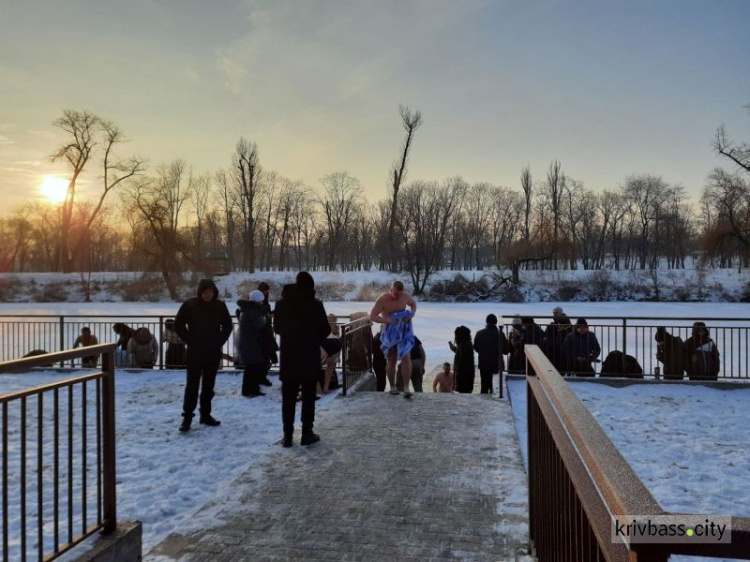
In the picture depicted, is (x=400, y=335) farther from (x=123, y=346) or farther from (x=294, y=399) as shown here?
(x=123, y=346)

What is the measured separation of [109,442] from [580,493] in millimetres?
3091

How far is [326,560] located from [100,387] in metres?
1.88

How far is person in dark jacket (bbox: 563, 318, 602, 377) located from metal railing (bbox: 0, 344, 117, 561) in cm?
883

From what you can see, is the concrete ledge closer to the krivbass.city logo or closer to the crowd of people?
the crowd of people

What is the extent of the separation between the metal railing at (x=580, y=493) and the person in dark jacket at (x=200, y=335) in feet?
16.0

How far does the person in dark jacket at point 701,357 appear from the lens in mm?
10438

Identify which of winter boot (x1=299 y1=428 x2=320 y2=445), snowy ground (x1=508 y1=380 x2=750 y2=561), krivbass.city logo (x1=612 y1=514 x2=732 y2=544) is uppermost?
krivbass.city logo (x1=612 y1=514 x2=732 y2=544)

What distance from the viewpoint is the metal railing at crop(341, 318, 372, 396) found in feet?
30.0

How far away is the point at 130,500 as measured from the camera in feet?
15.4

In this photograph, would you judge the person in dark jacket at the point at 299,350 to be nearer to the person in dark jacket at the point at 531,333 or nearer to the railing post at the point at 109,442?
the railing post at the point at 109,442

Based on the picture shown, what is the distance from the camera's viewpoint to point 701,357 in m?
10.5

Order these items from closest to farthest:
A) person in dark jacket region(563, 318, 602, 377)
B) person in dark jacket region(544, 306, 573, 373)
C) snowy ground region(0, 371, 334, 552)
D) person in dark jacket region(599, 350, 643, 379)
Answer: snowy ground region(0, 371, 334, 552), person in dark jacket region(599, 350, 643, 379), person in dark jacket region(563, 318, 602, 377), person in dark jacket region(544, 306, 573, 373)

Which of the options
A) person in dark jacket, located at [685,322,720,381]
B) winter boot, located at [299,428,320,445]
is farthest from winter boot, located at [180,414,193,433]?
person in dark jacket, located at [685,322,720,381]

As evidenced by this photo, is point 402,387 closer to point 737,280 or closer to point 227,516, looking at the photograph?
point 227,516
